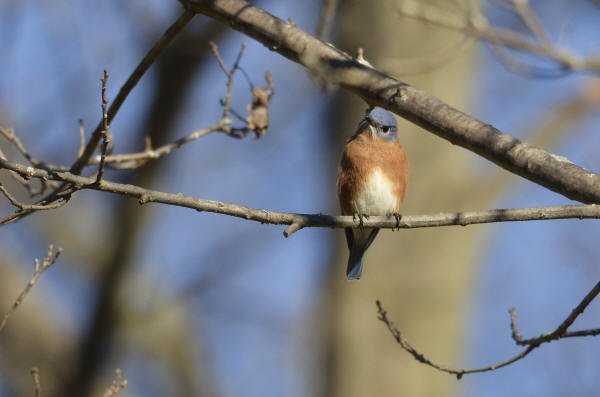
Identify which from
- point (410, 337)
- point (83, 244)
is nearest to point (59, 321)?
point (83, 244)

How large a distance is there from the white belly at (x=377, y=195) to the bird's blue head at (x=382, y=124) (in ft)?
0.85

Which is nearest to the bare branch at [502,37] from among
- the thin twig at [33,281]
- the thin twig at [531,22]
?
the thin twig at [531,22]

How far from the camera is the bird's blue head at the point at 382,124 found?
4168 mm

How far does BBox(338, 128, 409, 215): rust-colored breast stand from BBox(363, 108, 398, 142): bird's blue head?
4 centimetres

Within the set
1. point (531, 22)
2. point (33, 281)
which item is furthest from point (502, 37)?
point (33, 281)

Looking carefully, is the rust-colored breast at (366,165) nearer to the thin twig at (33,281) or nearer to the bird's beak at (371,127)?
the bird's beak at (371,127)

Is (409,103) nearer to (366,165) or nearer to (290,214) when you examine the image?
(290,214)

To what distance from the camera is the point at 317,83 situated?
3.82 meters

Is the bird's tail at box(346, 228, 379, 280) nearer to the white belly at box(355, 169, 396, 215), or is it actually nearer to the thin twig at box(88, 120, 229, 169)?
the white belly at box(355, 169, 396, 215)

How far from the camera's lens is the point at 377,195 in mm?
4035

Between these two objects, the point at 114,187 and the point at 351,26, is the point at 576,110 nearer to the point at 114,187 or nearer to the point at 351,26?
the point at 351,26

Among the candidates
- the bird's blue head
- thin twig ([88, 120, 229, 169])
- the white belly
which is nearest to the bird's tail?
the white belly

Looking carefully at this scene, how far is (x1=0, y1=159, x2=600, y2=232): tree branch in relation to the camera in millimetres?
2113

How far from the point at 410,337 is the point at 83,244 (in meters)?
3.79
